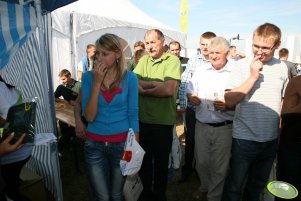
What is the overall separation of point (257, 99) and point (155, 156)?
119cm

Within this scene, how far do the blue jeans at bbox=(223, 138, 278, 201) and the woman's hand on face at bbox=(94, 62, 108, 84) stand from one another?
1.28m

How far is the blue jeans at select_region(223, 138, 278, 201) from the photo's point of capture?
228 centimetres

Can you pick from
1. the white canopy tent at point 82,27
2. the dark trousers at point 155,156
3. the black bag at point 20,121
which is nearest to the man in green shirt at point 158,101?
the dark trousers at point 155,156

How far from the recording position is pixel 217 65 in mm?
2600

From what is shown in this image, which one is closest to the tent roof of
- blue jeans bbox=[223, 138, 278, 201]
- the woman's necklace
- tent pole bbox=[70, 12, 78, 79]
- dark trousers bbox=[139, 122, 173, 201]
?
tent pole bbox=[70, 12, 78, 79]

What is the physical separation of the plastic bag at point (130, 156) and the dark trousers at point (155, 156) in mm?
626

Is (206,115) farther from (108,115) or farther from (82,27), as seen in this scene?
(82,27)

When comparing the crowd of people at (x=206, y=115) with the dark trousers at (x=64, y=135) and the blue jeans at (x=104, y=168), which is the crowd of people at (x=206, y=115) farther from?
the dark trousers at (x=64, y=135)

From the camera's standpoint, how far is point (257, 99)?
2197 millimetres

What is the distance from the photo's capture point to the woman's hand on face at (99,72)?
1.91 metres

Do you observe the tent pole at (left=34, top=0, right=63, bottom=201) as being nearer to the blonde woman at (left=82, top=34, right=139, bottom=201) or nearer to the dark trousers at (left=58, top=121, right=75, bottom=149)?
the blonde woman at (left=82, top=34, right=139, bottom=201)

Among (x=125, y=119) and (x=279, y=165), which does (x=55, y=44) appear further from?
(x=279, y=165)

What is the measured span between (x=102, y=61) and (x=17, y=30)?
67cm

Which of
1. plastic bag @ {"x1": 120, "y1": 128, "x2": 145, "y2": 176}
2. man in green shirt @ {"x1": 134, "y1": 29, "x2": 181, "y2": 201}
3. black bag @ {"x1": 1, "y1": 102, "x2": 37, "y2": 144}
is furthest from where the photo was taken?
man in green shirt @ {"x1": 134, "y1": 29, "x2": 181, "y2": 201}
